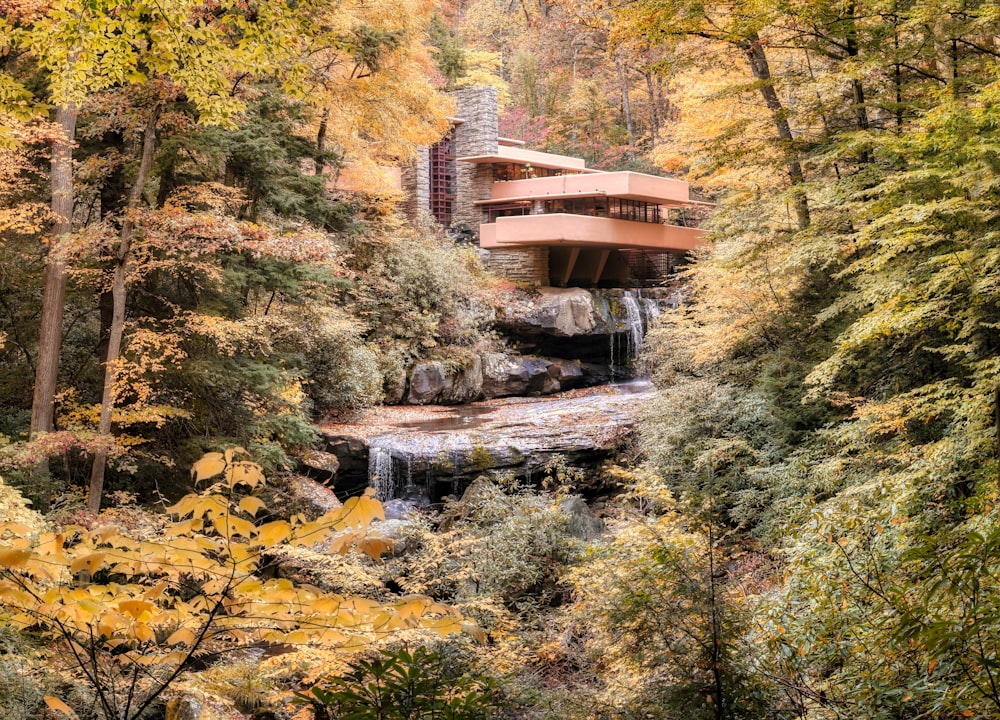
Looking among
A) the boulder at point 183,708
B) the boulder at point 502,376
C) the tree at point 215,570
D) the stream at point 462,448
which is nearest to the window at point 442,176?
the boulder at point 502,376

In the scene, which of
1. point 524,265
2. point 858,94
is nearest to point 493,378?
point 524,265

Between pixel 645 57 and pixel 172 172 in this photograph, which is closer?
pixel 172 172

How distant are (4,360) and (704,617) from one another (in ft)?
33.2

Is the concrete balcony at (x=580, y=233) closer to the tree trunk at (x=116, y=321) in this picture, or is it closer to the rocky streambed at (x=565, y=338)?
the rocky streambed at (x=565, y=338)

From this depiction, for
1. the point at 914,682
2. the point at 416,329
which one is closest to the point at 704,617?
the point at 914,682

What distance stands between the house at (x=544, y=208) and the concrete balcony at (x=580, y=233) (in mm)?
27

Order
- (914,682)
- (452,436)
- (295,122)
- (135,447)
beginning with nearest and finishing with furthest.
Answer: (914,682), (135,447), (295,122), (452,436)

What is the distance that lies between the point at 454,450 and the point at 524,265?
1109cm

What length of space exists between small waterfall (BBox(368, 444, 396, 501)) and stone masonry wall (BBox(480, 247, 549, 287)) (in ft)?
34.8

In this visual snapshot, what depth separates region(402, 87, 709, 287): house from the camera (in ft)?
72.2

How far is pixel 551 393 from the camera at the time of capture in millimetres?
19969

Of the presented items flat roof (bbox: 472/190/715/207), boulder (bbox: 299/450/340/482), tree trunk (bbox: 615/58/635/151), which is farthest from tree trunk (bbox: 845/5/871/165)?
tree trunk (bbox: 615/58/635/151)

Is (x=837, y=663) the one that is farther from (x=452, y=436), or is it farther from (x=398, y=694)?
(x=452, y=436)

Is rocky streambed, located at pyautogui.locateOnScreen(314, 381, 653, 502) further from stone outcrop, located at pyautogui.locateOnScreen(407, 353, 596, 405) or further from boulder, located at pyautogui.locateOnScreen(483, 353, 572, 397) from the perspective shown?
boulder, located at pyautogui.locateOnScreen(483, 353, 572, 397)
